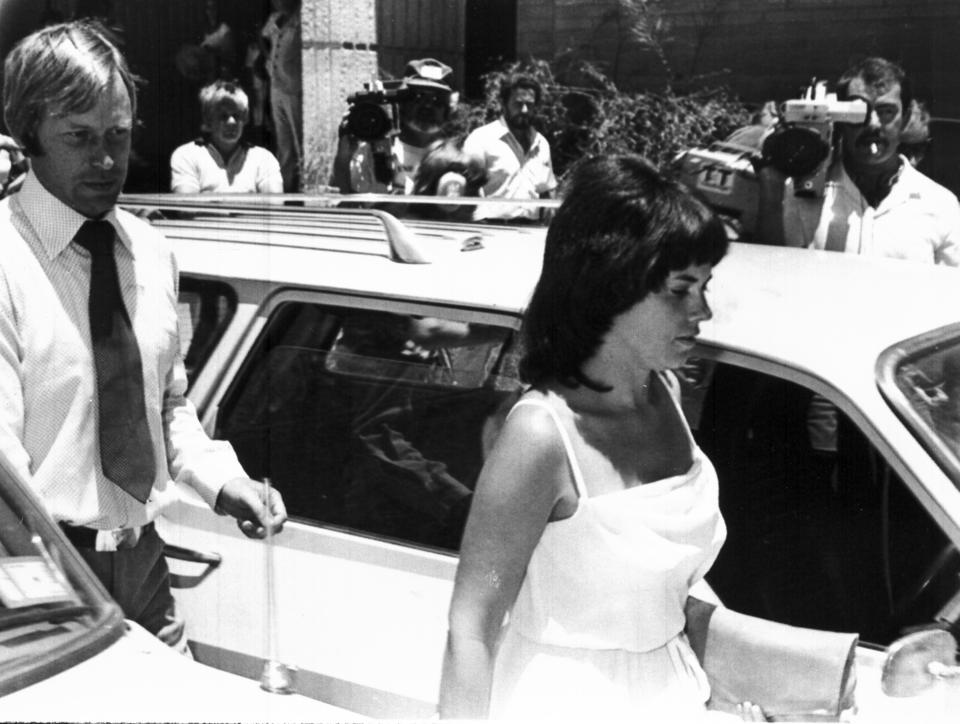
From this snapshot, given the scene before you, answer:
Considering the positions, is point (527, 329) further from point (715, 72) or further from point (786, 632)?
point (715, 72)

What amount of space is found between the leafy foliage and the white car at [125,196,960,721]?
0.42 m

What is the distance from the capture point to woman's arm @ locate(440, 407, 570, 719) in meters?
1.56

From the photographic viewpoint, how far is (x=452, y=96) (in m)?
2.82

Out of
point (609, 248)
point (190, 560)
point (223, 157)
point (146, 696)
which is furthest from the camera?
point (223, 157)

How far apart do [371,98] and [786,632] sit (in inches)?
57.9

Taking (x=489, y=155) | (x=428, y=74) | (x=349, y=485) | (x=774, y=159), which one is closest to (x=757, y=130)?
(x=774, y=159)

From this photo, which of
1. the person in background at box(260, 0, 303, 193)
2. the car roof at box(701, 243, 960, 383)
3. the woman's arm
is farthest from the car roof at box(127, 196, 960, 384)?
the woman's arm

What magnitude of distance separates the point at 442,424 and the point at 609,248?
31.2 inches

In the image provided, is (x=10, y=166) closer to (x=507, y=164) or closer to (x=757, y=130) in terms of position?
(x=507, y=164)

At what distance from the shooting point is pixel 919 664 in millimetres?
1750

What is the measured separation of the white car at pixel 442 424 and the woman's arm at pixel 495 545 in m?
0.59

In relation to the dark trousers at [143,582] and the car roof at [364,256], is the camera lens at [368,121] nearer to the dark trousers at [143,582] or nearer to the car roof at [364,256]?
the car roof at [364,256]

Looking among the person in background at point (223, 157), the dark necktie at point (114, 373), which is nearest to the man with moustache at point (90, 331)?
the dark necktie at point (114, 373)

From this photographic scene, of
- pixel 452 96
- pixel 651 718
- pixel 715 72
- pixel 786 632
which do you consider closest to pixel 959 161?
pixel 715 72
